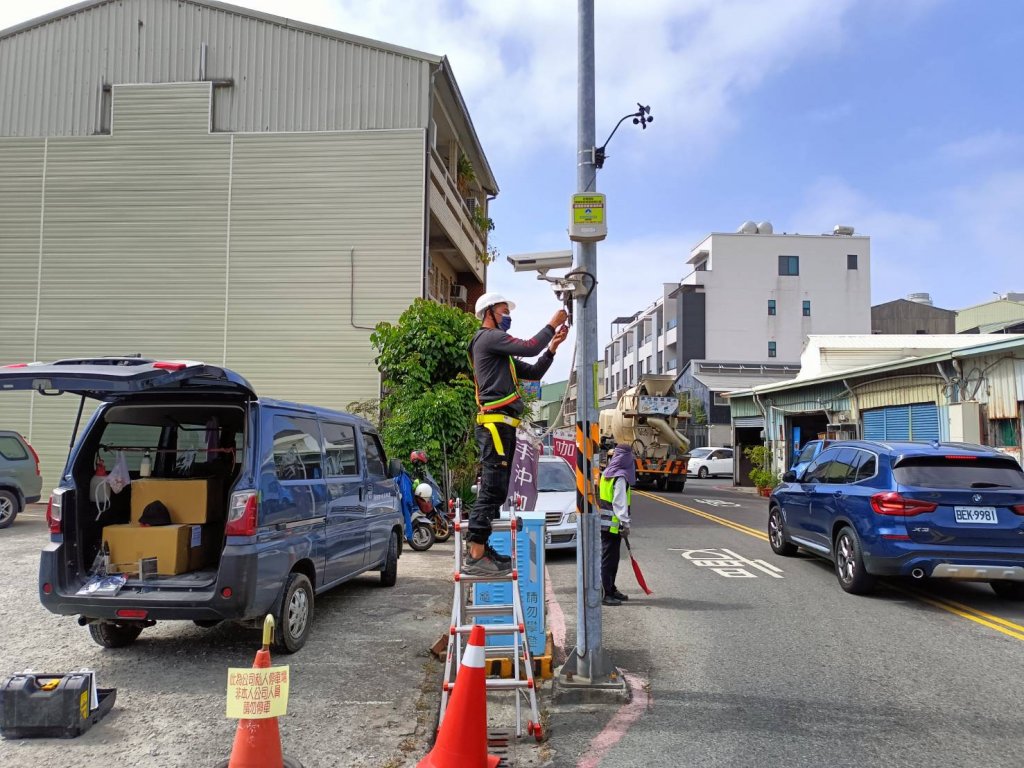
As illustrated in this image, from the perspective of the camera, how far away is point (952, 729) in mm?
4777

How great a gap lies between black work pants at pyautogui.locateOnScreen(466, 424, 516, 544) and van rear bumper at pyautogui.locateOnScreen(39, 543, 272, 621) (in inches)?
68.3

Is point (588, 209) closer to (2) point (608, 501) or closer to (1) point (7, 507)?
(2) point (608, 501)

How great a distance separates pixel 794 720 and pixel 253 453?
4191 millimetres

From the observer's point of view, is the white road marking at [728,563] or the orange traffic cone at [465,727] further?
the white road marking at [728,563]

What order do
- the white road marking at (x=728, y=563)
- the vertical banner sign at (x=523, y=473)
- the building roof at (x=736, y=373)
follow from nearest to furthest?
the vertical banner sign at (x=523, y=473) → the white road marking at (x=728, y=563) → the building roof at (x=736, y=373)

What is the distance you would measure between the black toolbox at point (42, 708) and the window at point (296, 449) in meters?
2.02

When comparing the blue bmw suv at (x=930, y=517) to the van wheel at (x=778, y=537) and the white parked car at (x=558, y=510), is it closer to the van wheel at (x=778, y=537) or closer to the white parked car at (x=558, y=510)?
the van wheel at (x=778, y=537)

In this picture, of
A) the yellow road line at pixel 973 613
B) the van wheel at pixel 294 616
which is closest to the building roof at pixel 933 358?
the yellow road line at pixel 973 613

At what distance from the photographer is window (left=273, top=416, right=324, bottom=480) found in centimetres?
605

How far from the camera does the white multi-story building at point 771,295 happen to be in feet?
176

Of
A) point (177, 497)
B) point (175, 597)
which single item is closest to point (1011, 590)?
point (175, 597)

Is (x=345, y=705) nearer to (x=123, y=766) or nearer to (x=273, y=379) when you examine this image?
(x=123, y=766)

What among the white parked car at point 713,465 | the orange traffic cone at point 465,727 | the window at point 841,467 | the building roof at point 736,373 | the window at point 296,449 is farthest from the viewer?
the building roof at point 736,373

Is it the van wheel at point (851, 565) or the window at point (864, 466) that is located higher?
the window at point (864, 466)
